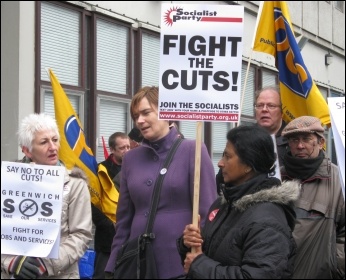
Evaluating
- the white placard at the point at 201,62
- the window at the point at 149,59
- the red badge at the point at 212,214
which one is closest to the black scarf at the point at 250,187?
the red badge at the point at 212,214

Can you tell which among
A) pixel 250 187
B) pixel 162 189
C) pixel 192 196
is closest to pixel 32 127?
pixel 162 189

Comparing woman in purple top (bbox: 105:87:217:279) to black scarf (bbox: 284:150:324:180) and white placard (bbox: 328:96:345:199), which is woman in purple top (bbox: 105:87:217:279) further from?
white placard (bbox: 328:96:345:199)

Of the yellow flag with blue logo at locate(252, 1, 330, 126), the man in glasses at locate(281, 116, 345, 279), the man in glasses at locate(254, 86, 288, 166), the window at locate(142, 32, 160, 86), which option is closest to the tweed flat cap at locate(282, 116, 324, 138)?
the man in glasses at locate(281, 116, 345, 279)

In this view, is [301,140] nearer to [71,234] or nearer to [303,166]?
[303,166]

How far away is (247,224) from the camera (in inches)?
154

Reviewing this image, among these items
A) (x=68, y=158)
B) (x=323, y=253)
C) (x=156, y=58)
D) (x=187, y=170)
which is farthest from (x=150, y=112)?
(x=156, y=58)

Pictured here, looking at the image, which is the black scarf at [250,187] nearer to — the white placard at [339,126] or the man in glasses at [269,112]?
the white placard at [339,126]

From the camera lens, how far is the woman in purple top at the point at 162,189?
505 cm

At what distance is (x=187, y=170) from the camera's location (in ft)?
16.8

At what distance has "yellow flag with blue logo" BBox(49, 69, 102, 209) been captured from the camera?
764cm

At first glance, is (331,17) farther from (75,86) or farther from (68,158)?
(68,158)

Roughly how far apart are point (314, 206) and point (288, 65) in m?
3.06

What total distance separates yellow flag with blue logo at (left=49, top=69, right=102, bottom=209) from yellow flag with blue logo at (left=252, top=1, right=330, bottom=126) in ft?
6.23

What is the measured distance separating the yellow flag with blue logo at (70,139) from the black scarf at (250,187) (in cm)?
354
